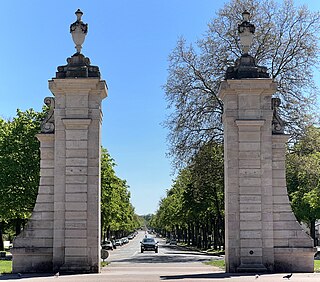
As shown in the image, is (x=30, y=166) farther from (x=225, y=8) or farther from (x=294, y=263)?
(x=294, y=263)

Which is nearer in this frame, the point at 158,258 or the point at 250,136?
the point at 250,136

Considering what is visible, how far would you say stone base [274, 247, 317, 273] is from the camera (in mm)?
20219

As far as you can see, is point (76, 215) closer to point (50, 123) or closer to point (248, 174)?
point (50, 123)

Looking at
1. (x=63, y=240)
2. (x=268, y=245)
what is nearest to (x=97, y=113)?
(x=63, y=240)

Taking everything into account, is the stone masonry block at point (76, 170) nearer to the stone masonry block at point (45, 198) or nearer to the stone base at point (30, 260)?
the stone masonry block at point (45, 198)

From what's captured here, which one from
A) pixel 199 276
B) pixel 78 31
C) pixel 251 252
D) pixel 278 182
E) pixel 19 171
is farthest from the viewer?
pixel 19 171

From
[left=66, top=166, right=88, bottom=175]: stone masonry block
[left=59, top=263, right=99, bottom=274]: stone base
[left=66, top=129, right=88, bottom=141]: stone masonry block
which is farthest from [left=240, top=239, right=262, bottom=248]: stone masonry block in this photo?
[left=66, top=129, right=88, bottom=141]: stone masonry block

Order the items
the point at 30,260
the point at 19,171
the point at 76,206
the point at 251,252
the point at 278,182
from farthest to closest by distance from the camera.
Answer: the point at 19,171 < the point at 278,182 < the point at 76,206 < the point at 30,260 < the point at 251,252

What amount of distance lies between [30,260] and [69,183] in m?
2.90

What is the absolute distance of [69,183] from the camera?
20.5 m

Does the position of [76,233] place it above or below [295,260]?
above

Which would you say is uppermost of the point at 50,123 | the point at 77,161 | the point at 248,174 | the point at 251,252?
the point at 50,123

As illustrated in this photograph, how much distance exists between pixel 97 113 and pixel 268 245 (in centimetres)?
739

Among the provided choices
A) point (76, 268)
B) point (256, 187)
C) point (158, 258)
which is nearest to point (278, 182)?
point (256, 187)
